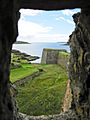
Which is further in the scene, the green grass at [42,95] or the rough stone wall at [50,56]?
the rough stone wall at [50,56]

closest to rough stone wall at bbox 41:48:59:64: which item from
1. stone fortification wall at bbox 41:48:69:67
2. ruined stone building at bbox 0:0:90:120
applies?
stone fortification wall at bbox 41:48:69:67

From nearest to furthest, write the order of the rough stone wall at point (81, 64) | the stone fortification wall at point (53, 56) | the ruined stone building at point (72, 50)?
the ruined stone building at point (72, 50)
the rough stone wall at point (81, 64)
the stone fortification wall at point (53, 56)

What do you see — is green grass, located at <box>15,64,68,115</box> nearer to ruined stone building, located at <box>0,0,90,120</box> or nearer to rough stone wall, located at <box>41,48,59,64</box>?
ruined stone building, located at <box>0,0,90,120</box>

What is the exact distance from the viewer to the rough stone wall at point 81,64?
70.5 ft

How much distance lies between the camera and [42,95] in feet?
129

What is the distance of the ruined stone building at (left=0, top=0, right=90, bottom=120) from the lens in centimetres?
1281

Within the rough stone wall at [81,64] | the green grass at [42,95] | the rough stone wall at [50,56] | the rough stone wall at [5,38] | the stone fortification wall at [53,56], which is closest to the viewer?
the rough stone wall at [5,38]

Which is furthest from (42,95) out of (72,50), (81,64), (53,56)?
(53,56)

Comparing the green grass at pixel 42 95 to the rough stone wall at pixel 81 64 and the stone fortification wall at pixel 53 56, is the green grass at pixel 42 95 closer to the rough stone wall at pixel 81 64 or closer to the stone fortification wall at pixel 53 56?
the rough stone wall at pixel 81 64

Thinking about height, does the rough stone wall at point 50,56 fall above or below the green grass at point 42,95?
above

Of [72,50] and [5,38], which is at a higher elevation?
[5,38]

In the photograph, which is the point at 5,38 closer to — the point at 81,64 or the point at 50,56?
the point at 81,64

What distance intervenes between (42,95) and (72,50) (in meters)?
15.0

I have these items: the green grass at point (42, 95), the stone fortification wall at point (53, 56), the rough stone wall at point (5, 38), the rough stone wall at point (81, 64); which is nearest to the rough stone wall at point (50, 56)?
the stone fortification wall at point (53, 56)
